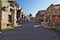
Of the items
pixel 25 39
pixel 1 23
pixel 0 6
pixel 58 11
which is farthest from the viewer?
pixel 58 11

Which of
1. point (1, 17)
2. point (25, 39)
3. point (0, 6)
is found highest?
point (0, 6)

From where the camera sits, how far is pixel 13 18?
3219 cm

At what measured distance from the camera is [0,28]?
781 inches

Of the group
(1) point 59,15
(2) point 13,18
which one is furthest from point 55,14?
(2) point 13,18

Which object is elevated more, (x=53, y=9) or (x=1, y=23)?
(x=53, y=9)

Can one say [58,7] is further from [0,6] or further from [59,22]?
[0,6]

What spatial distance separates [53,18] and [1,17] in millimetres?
12179

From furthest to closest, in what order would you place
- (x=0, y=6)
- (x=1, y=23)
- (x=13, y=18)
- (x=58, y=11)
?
(x=13, y=18), (x=58, y=11), (x=0, y=6), (x=1, y=23)

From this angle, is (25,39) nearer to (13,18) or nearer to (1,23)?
(1,23)

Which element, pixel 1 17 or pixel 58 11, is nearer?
pixel 1 17

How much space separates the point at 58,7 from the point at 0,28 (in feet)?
44.9

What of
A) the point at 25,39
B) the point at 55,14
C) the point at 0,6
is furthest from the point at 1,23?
the point at 55,14

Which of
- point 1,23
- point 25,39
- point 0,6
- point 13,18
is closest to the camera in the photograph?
point 25,39

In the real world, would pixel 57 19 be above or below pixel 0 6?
below
